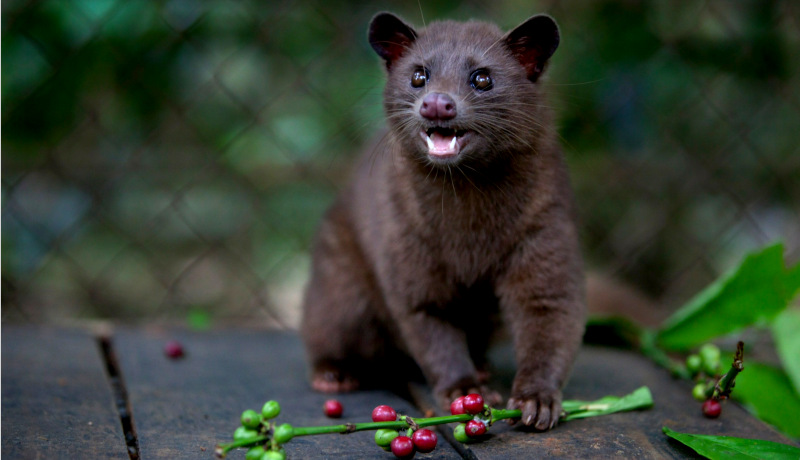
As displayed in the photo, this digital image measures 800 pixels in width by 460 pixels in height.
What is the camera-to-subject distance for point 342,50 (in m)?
3.83

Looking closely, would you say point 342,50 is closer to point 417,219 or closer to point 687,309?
point 417,219

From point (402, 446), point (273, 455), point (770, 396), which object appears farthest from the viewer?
point (770, 396)

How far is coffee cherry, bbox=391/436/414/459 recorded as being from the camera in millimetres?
1899

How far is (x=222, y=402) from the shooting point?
97.5 inches

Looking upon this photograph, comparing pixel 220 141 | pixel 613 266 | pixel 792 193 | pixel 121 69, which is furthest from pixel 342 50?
pixel 792 193

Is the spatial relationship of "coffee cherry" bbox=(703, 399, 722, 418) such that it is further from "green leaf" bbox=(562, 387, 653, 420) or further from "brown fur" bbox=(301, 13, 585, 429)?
"brown fur" bbox=(301, 13, 585, 429)

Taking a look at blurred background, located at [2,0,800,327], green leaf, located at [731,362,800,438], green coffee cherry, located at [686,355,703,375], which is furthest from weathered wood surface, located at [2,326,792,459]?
blurred background, located at [2,0,800,327]

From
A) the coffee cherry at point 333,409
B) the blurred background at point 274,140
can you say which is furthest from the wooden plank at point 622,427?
the blurred background at point 274,140

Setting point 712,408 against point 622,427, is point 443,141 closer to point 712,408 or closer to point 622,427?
point 622,427

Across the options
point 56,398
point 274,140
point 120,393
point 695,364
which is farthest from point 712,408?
point 274,140

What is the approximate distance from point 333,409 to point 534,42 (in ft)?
4.02

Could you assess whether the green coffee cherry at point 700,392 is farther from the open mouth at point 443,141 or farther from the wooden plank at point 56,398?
the wooden plank at point 56,398

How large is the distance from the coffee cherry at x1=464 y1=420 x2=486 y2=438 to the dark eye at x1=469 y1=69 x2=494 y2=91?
923 mm

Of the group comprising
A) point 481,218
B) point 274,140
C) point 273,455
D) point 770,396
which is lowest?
point 273,455
